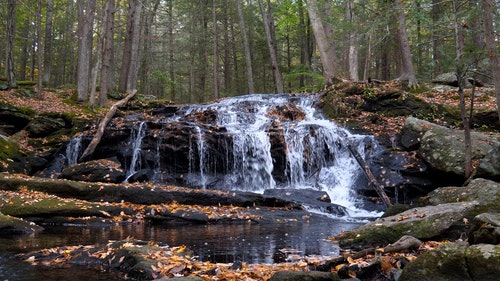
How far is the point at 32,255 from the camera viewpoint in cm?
529

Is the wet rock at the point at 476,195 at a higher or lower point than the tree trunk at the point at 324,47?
lower

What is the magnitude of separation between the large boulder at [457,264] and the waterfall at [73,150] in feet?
42.4

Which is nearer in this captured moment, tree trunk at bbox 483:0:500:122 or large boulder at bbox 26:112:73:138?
tree trunk at bbox 483:0:500:122

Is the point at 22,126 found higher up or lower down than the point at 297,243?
higher up

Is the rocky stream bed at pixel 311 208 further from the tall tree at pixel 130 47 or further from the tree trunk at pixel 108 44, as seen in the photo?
the tall tree at pixel 130 47

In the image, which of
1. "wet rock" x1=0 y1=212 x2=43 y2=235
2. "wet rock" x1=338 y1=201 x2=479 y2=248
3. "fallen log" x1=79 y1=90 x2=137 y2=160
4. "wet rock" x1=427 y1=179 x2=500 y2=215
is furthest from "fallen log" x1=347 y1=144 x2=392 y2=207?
"fallen log" x1=79 y1=90 x2=137 y2=160

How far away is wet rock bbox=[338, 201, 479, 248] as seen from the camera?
18.2 feet

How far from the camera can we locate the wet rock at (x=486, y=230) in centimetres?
375

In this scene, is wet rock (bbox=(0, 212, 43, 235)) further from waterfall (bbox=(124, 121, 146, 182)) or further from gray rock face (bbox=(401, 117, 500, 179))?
gray rock face (bbox=(401, 117, 500, 179))

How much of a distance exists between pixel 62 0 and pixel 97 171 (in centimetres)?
2365

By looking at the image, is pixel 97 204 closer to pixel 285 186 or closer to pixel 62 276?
pixel 62 276

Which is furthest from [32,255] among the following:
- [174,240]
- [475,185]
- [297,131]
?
[297,131]

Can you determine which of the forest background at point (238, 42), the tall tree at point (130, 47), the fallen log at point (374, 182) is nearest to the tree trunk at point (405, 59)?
the forest background at point (238, 42)

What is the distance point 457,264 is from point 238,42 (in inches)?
1123
